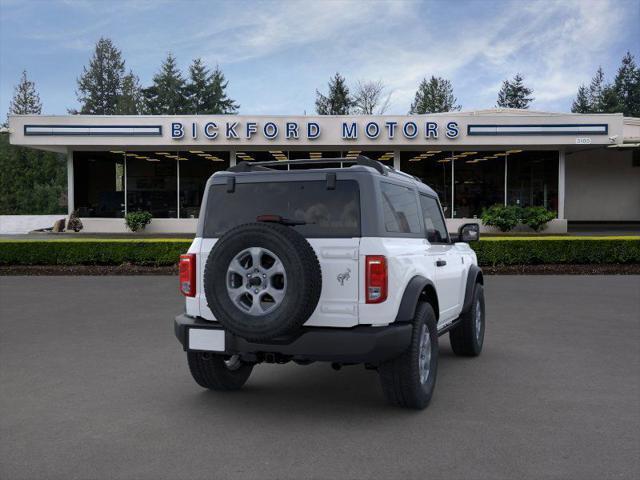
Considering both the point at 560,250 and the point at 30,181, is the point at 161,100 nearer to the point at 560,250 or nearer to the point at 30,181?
the point at 30,181

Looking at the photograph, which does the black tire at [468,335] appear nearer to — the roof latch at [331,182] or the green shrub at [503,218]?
the roof latch at [331,182]

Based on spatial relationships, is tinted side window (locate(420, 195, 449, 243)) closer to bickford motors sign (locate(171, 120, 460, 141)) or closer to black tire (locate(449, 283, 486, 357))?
black tire (locate(449, 283, 486, 357))

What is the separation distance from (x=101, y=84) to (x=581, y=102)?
6185cm

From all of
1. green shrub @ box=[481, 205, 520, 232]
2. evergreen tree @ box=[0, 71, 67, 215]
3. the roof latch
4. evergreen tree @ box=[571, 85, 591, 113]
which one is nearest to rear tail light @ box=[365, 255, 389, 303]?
the roof latch

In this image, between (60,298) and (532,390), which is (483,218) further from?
(532,390)

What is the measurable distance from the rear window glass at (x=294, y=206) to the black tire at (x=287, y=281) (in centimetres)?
33

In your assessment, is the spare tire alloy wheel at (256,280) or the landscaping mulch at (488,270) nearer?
the spare tire alloy wheel at (256,280)

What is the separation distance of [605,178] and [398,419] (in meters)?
36.0

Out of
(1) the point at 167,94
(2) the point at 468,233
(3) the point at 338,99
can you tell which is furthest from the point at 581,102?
(2) the point at 468,233

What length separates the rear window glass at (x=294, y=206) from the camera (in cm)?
484

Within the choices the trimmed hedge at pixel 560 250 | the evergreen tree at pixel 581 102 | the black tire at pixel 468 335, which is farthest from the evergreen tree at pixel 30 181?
the evergreen tree at pixel 581 102

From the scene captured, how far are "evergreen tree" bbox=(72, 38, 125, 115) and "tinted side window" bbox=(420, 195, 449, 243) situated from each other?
82139mm

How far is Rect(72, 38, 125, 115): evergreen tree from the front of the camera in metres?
82.9

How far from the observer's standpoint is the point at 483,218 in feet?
91.1
